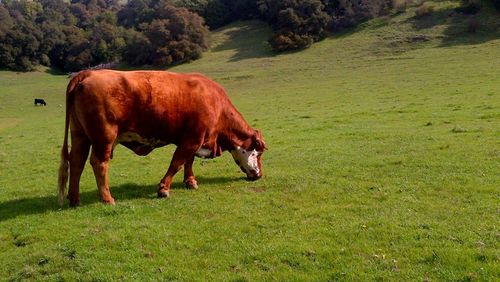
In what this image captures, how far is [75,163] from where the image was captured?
1127 cm

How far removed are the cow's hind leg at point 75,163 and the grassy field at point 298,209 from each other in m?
0.36

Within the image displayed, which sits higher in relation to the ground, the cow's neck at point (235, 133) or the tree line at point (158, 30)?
the cow's neck at point (235, 133)

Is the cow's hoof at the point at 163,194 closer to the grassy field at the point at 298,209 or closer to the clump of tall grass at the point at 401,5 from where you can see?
the grassy field at the point at 298,209

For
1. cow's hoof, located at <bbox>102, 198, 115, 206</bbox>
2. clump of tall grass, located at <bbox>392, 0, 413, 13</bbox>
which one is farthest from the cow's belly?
clump of tall grass, located at <bbox>392, 0, 413, 13</bbox>

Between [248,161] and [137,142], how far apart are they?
9.67 feet

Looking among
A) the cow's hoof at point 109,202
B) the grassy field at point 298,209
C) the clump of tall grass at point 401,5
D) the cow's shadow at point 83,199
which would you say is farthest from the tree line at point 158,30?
the cow's hoof at point 109,202

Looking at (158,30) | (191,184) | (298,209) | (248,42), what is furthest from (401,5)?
(298,209)

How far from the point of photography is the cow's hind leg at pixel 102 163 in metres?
10.7

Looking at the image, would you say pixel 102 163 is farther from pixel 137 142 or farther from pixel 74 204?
pixel 74 204

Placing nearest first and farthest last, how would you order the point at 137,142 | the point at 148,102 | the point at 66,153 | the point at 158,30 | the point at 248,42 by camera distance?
the point at 66,153, the point at 148,102, the point at 137,142, the point at 158,30, the point at 248,42

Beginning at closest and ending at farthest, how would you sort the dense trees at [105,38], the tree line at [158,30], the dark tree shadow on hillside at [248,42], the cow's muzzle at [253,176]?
the cow's muzzle at [253,176], the dark tree shadow on hillside at [248,42], the tree line at [158,30], the dense trees at [105,38]

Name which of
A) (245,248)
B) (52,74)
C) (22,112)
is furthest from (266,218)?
(52,74)

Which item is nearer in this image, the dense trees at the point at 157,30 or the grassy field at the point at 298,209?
the grassy field at the point at 298,209

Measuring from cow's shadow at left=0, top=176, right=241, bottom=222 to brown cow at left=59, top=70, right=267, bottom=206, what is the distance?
50 centimetres
